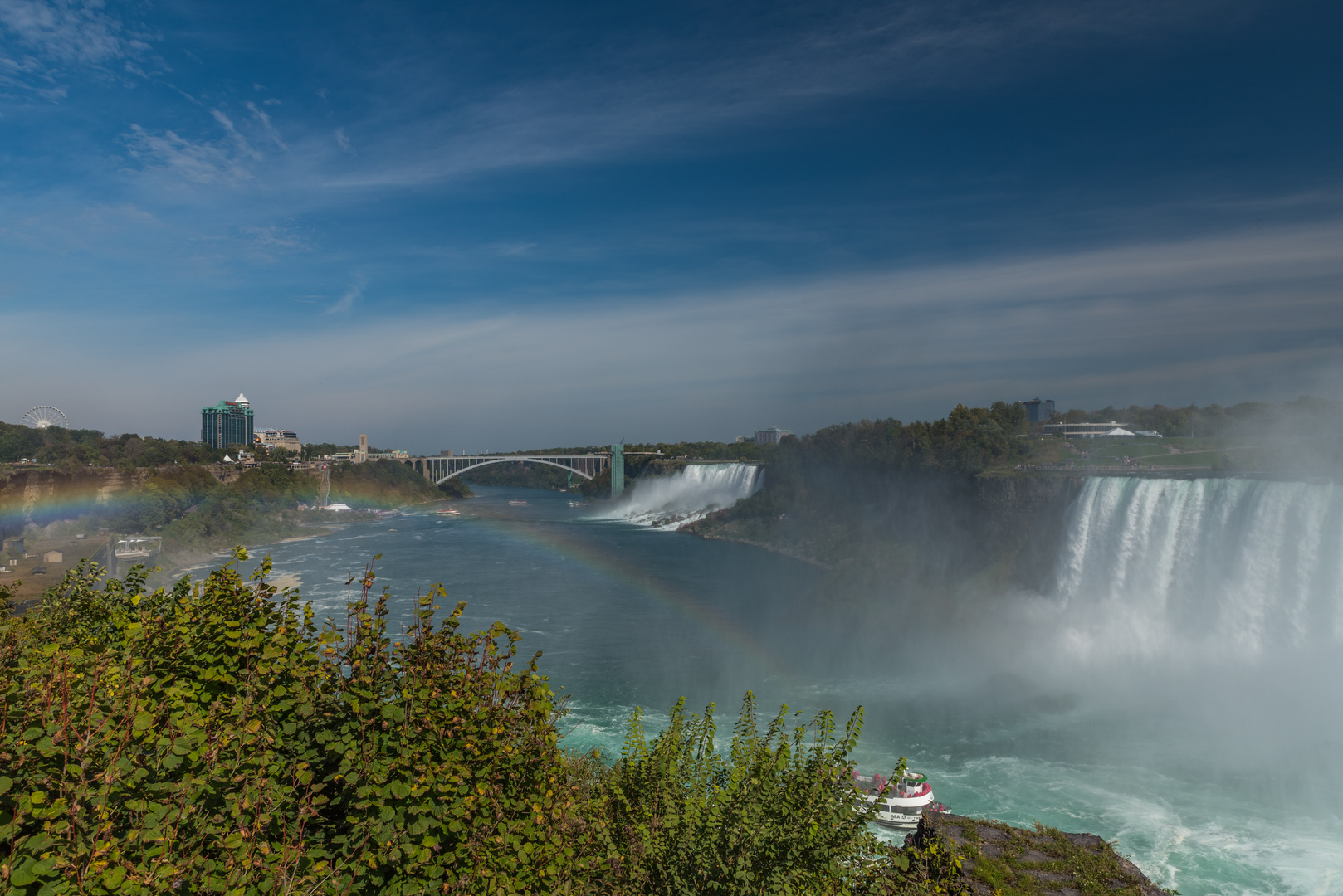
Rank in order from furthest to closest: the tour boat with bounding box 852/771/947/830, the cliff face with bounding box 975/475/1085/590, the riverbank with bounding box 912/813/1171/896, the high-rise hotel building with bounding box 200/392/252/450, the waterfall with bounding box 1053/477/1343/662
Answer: the high-rise hotel building with bounding box 200/392/252/450
the cliff face with bounding box 975/475/1085/590
the waterfall with bounding box 1053/477/1343/662
the tour boat with bounding box 852/771/947/830
the riverbank with bounding box 912/813/1171/896

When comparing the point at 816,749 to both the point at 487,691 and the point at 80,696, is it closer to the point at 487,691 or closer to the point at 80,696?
the point at 487,691

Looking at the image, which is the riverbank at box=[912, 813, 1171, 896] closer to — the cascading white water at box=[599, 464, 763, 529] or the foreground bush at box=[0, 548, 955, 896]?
the foreground bush at box=[0, 548, 955, 896]

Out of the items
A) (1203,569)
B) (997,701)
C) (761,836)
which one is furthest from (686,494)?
(761,836)

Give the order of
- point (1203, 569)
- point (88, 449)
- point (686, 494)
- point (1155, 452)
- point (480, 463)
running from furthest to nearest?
point (480, 463)
point (686, 494)
point (88, 449)
point (1155, 452)
point (1203, 569)

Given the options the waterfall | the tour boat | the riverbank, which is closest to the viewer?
the riverbank

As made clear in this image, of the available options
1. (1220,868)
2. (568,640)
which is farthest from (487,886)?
(568,640)

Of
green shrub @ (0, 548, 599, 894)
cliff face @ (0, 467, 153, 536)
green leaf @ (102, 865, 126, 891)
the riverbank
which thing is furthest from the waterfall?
cliff face @ (0, 467, 153, 536)

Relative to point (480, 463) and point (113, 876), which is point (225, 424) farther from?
point (113, 876)
